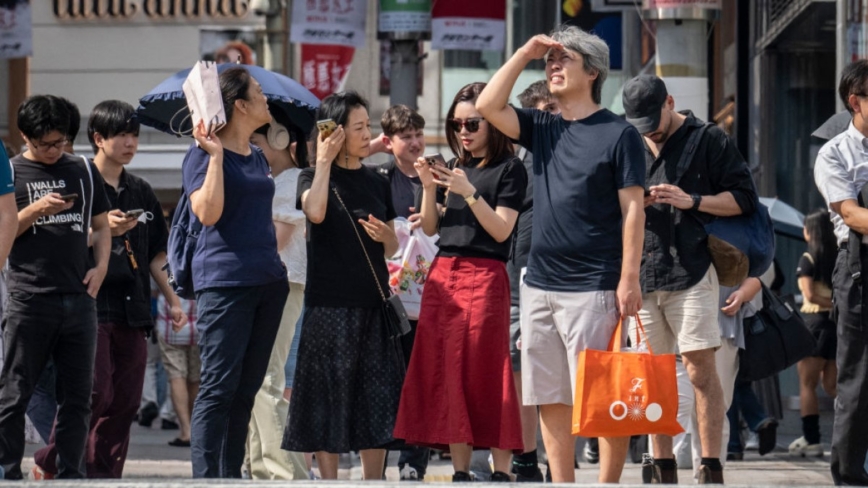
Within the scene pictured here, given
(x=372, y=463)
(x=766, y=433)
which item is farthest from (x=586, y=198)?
(x=766, y=433)

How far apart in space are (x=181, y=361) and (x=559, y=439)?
23.3ft

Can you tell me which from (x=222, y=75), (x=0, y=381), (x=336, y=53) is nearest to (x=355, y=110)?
(x=222, y=75)

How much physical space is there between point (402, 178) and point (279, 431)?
167 cm

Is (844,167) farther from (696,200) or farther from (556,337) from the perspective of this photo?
(556,337)

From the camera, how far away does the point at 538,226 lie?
704 centimetres

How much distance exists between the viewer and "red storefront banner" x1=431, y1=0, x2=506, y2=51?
16.5m

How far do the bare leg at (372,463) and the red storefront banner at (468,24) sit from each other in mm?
8684

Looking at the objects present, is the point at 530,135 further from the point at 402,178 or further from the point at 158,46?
the point at 158,46

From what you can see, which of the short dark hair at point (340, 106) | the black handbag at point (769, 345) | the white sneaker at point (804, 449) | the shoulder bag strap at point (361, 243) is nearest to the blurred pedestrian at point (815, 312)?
the white sneaker at point (804, 449)

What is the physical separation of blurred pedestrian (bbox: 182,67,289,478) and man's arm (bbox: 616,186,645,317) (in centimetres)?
156

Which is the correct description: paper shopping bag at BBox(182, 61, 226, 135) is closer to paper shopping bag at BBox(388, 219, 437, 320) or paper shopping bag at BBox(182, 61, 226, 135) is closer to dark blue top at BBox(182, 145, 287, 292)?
dark blue top at BBox(182, 145, 287, 292)

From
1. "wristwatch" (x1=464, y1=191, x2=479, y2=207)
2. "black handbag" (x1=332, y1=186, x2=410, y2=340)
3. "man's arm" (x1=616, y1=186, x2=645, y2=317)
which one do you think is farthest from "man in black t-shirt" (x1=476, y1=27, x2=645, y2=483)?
"black handbag" (x1=332, y1=186, x2=410, y2=340)

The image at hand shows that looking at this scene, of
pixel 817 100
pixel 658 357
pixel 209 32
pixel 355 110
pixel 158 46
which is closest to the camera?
pixel 658 357

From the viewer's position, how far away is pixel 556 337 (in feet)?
23.2
